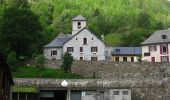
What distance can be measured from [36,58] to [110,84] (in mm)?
10739

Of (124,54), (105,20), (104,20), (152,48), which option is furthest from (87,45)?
(105,20)

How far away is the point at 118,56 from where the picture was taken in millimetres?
83375

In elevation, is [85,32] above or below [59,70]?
above

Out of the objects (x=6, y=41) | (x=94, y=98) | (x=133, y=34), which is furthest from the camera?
(x=133, y=34)

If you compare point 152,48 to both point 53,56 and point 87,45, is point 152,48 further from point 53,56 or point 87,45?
point 53,56

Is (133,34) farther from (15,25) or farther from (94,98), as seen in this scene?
(94,98)

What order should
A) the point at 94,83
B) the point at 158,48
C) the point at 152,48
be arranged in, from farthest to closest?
the point at 152,48 → the point at 158,48 → the point at 94,83

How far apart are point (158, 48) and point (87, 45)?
1154cm

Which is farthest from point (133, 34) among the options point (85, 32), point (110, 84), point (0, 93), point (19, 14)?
point (0, 93)

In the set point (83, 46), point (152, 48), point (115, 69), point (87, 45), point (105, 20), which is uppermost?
point (105, 20)

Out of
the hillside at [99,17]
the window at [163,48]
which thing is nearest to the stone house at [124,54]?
the window at [163,48]

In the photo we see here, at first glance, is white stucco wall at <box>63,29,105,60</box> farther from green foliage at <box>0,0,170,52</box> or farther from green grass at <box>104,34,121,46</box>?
green grass at <box>104,34,121,46</box>

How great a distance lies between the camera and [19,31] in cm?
6341

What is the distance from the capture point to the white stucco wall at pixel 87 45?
241 feet
